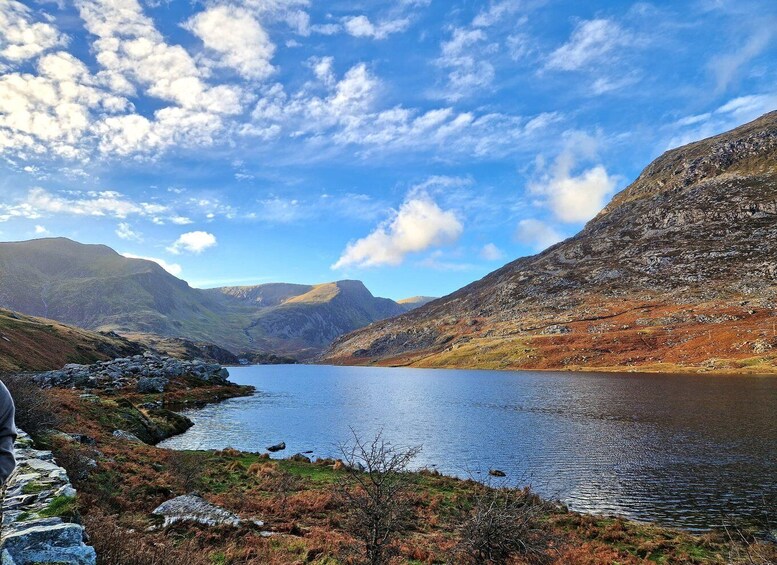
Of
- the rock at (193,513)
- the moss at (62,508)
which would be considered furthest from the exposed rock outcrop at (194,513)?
the moss at (62,508)

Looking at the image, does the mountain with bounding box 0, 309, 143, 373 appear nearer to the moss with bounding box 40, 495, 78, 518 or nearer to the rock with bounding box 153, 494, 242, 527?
the rock with bounding box 153, 494, 242, 527

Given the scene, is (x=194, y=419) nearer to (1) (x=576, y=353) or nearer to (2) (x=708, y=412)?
(2) (x=708, y=412)

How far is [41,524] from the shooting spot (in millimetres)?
8414

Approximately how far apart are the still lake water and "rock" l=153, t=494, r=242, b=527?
23.7 m

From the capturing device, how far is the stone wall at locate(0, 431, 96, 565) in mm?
7609

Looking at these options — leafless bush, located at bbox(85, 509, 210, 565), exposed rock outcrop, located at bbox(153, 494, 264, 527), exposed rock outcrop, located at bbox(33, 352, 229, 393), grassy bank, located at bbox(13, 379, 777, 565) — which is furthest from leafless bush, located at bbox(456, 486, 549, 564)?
exposed rock outcrop, located at bbox(33, 352, 229, 393)

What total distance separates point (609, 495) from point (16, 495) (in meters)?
35.7

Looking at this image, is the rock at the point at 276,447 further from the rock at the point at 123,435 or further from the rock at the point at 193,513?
the rock at the point at 193,513

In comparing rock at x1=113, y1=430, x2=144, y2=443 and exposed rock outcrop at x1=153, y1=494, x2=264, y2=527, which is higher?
exposed rock outcrop at x1=153, y1=494, x2=264, y2=527

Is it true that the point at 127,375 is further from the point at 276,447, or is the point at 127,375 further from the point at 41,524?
the point at 41,524

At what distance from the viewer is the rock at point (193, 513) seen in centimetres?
1750

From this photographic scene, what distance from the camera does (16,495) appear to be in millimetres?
10055

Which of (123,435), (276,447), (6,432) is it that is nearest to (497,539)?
(6,432)

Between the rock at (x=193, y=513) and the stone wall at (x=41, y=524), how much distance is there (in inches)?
291
